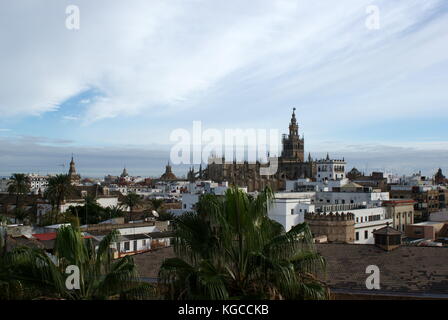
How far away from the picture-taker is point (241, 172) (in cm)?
11175

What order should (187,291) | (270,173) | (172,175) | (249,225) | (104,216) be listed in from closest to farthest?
(187,291)
(249,225)
(104,216)
(270,173)
(172,175)

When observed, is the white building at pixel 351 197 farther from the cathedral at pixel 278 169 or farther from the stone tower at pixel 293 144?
the stone tower at pixel 293 144

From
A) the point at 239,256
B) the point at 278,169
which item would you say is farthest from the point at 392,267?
the point at 278,169

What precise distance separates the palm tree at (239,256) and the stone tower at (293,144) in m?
137

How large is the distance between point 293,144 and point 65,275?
5550 inches

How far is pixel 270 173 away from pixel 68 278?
104 meters

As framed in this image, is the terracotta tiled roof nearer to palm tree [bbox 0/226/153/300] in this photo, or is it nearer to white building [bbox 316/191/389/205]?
palm tree [bbox 0/226/153/300]

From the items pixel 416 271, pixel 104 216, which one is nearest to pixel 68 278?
pixel 416 271

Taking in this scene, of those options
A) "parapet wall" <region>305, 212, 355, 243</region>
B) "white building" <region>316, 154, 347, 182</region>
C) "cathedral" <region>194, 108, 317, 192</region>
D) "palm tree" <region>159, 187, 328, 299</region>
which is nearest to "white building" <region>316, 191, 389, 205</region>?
"parapet wall" <region>305, 212, 355, 243</region>

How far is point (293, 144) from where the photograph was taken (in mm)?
146250

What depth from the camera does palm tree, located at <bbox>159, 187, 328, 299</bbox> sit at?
733 cm

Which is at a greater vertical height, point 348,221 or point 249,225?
point 249,225

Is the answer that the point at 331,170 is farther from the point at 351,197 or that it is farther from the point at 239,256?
the point at 239,256
